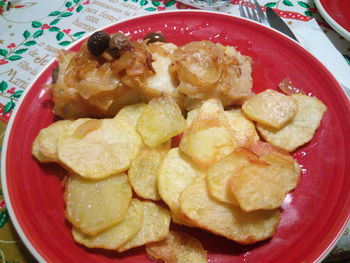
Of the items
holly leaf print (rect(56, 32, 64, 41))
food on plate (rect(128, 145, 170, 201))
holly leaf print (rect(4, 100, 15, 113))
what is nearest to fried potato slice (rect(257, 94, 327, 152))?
food on plate (rect(128, 145, 170, 201))

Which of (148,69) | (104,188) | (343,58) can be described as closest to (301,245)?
(104,188)

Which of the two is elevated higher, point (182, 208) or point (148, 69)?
point (148, 69)

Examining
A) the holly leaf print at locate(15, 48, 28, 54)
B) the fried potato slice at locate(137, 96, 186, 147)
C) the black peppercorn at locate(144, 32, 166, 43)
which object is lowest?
the holly leaf print at locate(15, 48, 28, 54)

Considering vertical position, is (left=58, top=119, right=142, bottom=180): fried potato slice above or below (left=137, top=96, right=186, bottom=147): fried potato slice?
below

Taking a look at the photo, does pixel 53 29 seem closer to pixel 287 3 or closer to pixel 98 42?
pixel 98 42

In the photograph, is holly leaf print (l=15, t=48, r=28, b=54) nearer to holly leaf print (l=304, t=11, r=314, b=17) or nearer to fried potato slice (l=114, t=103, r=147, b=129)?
fried potato slice (l=114, t=103, r=147, b=129)

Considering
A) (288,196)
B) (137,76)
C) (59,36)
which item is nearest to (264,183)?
(288,196)

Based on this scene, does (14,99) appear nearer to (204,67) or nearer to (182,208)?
(204,67)

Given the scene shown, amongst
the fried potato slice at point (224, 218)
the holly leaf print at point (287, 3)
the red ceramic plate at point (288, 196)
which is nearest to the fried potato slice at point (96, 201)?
the red ceramic plate at point (288, 196)
